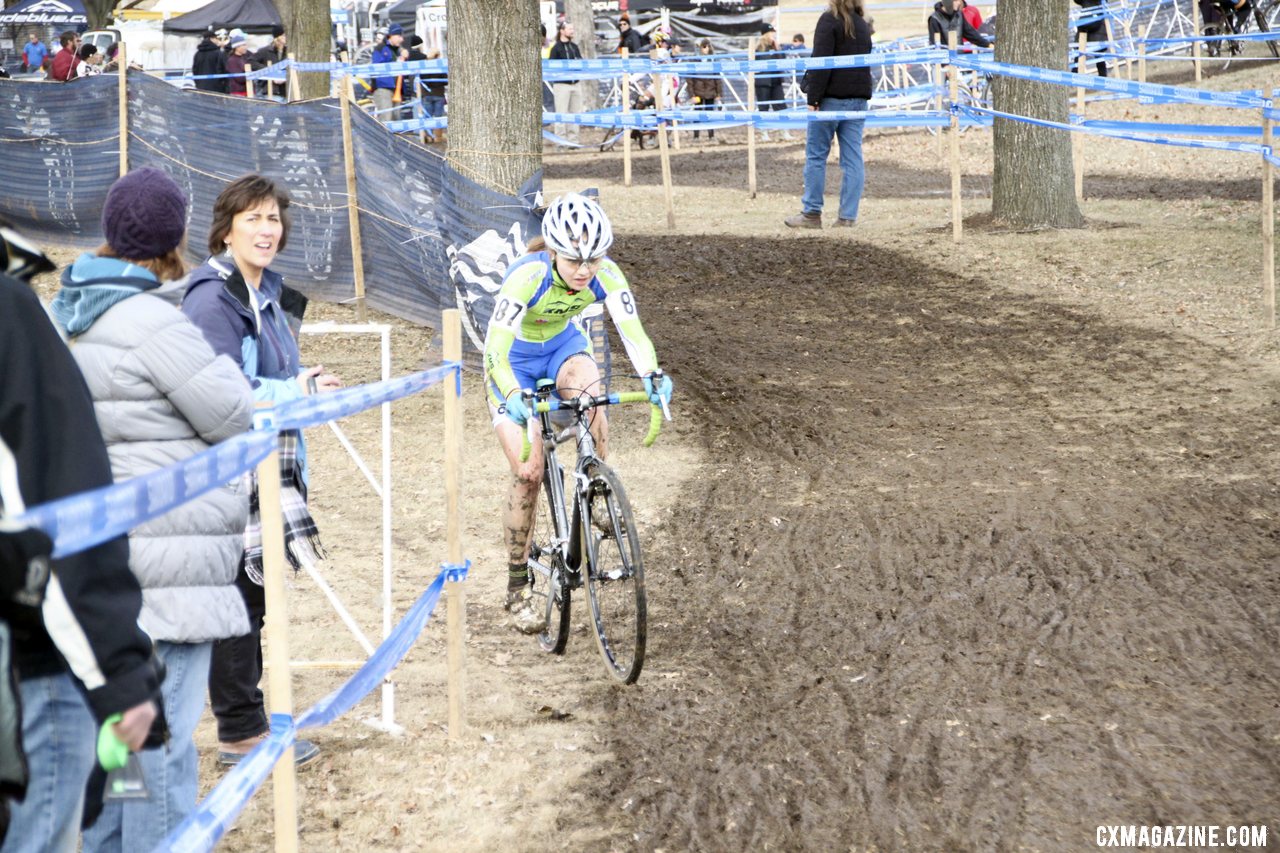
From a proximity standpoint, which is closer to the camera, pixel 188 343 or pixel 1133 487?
pixel 188 343

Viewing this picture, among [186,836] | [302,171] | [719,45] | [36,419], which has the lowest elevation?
[186,836]

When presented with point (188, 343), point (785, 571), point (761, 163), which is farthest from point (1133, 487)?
point (761, 163)

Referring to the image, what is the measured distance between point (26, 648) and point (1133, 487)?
6.33 metres

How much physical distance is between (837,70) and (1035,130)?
2.59 m

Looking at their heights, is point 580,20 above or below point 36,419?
above

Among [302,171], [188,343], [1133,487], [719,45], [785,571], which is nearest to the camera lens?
[188,343]

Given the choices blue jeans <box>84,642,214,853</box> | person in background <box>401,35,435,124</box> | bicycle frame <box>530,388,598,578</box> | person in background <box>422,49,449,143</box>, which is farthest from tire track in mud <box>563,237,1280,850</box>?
person in background <box>401,35,435,124</box>

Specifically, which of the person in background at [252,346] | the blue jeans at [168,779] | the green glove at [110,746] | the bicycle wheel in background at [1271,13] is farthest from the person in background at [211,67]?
the green glove at [110,746]

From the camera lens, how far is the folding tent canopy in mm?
31286

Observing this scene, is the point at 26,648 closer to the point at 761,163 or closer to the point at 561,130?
the point at 761,163

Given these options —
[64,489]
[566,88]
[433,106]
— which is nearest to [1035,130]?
[64,489]

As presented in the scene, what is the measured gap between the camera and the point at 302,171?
12.5m

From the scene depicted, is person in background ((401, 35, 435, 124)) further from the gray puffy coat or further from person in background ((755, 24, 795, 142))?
the gray puffy coat

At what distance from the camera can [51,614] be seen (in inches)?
91.9
